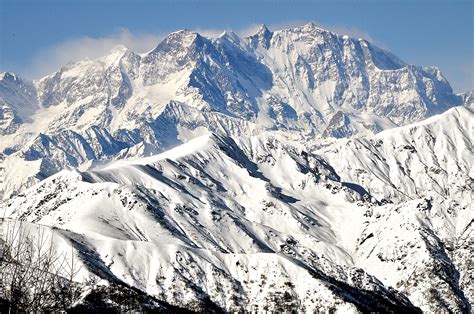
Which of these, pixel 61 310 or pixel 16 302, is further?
pixel 61 310

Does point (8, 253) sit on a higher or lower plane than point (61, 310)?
lower

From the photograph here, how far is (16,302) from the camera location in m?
70.8

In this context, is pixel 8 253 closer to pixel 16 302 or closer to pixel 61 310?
pixel 16 302

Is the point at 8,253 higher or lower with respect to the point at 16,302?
higher

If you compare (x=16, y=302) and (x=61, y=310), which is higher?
(x=61, y=310)

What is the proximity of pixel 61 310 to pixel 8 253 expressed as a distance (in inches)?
5005

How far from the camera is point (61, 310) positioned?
195 meters

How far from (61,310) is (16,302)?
129629mm

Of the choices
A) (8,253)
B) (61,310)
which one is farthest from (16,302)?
(61,310)

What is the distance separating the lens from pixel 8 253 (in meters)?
74.1

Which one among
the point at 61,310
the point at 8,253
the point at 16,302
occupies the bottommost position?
the point at 16,302
